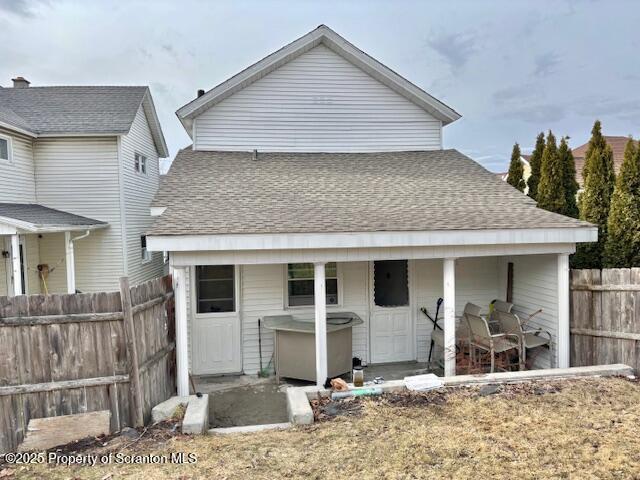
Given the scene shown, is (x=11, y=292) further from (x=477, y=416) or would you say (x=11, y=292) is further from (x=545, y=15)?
(x=545, y=15)

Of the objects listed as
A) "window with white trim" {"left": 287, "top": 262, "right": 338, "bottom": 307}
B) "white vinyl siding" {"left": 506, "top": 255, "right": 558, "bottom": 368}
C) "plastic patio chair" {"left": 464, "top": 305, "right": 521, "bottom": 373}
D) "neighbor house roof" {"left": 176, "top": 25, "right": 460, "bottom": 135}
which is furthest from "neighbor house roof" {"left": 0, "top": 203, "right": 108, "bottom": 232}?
"white vinyl siding" {"left": 506, "top": 255, "right": 558, "bottom": 368}

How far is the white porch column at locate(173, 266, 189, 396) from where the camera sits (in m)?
5.86

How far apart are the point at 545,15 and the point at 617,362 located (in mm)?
10412

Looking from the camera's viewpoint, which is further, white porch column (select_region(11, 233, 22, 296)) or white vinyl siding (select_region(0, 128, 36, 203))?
white vinyl siding (select_region(0, 128, 36, 203))

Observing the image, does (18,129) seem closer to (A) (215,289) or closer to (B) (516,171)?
(A) (215,289)

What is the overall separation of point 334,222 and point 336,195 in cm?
131

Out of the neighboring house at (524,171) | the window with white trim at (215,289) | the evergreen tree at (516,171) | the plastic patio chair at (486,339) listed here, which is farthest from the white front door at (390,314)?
the evergreen tree at (516,171)

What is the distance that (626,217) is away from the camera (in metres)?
7.63

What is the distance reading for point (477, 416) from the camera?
4.99 meters

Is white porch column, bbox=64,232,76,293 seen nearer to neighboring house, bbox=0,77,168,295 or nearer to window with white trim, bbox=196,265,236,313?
neighboring house, bbox=0,77,168,295

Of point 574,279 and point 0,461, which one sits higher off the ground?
point 574,279

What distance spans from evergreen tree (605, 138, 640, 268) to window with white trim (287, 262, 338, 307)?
5.22 metres

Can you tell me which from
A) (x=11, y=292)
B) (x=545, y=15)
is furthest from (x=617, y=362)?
(x=11, y=292)

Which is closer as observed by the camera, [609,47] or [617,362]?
[617,362]
